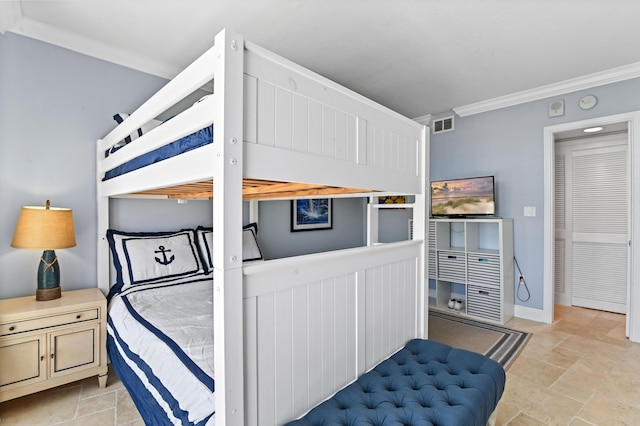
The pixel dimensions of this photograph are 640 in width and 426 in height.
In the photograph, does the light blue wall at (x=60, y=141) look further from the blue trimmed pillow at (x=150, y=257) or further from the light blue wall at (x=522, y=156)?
the light blue wall at (x=522, y=156)

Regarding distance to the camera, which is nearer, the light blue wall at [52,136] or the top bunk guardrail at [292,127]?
the top bunk guardrail at [292,127]

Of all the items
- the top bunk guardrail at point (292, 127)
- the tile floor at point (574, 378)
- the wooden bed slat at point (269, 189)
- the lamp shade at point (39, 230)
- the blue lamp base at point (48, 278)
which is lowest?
the tile floor at point (574, 378)

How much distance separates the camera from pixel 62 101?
231 cm

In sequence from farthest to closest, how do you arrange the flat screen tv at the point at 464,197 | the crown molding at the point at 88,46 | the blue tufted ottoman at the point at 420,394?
the flat screen tv at the point at 464,197
the crown molding at the point at 88,46
the blue tufted ottoman at the point at 420,394

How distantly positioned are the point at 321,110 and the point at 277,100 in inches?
8.3

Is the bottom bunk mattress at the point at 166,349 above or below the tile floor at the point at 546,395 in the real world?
above

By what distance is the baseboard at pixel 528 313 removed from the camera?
336 centimetres

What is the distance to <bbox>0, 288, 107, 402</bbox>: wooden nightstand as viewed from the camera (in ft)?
5.86

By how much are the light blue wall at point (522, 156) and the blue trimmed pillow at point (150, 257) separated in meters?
3.30

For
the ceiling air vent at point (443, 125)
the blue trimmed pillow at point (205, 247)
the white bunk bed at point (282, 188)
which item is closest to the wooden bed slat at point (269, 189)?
the white bunk bed at point (282, 188)

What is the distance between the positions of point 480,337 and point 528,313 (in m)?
0.92

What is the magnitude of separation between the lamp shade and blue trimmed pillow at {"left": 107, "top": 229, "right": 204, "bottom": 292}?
0.38 m

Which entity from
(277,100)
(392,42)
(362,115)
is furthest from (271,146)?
(392,42)

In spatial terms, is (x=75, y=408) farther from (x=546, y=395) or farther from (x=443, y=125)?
(x=443, y=125)
